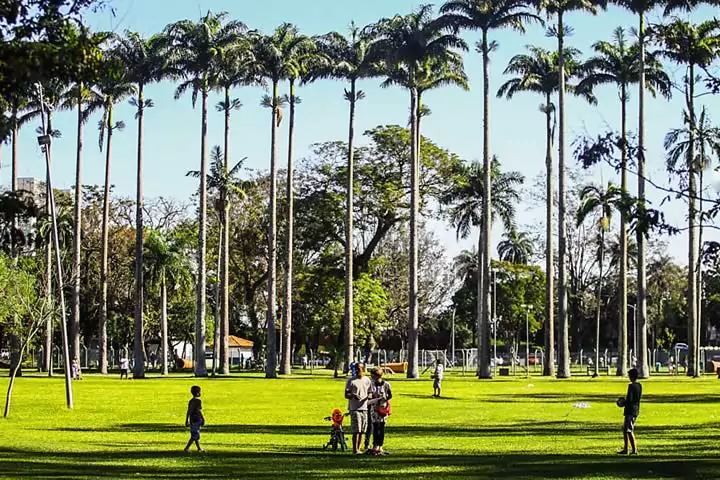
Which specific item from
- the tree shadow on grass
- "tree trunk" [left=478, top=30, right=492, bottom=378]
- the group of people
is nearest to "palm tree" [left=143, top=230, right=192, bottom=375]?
"tree trunk" [left=478, top=30, right=492, bottom=378]

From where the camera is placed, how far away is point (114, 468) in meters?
21.7

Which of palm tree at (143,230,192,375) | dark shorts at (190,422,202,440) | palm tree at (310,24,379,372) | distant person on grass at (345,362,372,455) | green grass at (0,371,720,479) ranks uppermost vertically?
palm tree at (310,24,379,372)

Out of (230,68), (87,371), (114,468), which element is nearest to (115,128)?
(230,68)

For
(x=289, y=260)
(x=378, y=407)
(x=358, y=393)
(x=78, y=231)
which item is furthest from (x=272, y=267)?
(x=358, y=393)

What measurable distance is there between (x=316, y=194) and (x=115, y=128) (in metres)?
15.0

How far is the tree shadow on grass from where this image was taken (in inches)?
814

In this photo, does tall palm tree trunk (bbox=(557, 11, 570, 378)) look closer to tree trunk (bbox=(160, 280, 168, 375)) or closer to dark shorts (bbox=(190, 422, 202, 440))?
tree trunk (bbox=(160, 280, 168, 375))

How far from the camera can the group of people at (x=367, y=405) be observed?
2303 cm

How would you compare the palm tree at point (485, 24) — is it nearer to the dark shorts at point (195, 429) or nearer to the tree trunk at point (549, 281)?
the tree trunk at point (549, 281)

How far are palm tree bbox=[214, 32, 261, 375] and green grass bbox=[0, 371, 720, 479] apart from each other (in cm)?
3136

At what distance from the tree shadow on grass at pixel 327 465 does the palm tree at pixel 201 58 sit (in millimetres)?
51769

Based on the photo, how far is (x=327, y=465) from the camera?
22.1m

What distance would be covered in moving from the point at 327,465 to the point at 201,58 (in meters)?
58.0

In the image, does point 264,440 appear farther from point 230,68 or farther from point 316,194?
point 316,194
